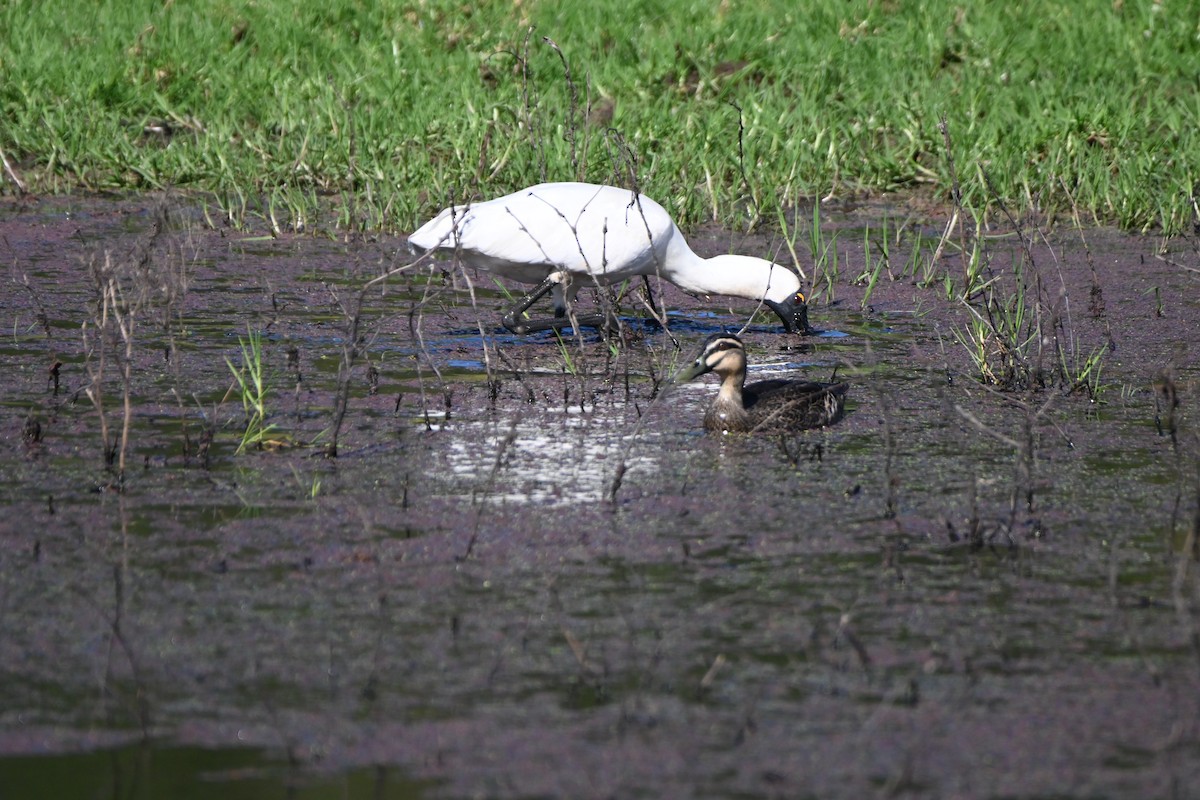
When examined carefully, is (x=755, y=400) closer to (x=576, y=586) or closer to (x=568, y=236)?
(x=568, y=236)

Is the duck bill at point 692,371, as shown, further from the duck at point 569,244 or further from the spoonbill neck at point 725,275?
the spoonbill neck at point 725,275

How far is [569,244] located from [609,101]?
10.8 feet

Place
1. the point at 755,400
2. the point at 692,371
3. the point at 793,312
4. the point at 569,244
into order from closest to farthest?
the point at 755,400 < the point at 692,371 < the point at 569,244 < the point at 793,312

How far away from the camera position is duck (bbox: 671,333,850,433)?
5617 mm

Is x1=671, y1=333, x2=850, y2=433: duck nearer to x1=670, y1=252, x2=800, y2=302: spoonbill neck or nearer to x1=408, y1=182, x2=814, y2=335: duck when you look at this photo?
x1=408, y1=182, x2=814, y2=335: duck

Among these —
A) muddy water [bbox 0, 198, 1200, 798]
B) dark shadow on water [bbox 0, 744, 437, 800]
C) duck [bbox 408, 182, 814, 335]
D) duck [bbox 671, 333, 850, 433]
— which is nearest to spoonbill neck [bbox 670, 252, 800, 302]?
duck [bbox 408, 182, 814, 335]

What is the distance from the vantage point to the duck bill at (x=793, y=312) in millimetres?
7375

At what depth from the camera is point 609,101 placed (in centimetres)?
1030

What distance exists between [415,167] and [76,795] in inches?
253

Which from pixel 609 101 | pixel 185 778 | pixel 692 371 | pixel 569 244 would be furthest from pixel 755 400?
pixel 609 101

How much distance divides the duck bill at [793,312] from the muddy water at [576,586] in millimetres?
762

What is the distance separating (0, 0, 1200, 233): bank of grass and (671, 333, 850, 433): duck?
8.83ft

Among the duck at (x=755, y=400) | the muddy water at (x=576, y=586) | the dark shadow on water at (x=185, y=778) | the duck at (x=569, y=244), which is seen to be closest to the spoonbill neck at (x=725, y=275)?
the duck at (x=569, y=244)

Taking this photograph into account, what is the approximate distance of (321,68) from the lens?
10797 mm
